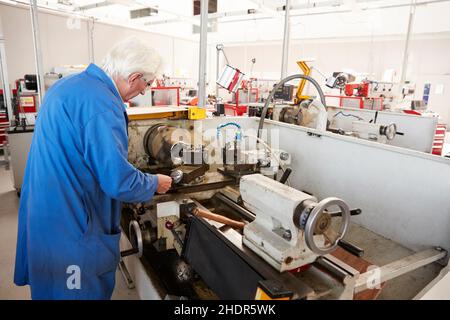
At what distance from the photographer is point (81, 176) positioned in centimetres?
94

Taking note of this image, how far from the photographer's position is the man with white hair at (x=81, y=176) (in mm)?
885

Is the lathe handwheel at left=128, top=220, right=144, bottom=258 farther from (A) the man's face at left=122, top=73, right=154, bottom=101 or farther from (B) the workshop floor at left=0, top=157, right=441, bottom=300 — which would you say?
(A) the man's face at left=122, top=73, right=154, bottom=101

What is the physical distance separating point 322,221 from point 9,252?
1980 millimetres

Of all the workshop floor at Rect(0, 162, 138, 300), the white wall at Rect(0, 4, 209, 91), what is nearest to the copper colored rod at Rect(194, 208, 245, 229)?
the workshop floor at Rect(0, 162, 138, 300)

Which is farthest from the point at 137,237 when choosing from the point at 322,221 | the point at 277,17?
the point at 277,17

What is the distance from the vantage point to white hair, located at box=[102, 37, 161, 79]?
96 cm

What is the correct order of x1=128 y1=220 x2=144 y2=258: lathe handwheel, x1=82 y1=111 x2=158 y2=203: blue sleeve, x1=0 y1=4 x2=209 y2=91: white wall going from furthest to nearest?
x1=0 y1=4 x2=209 y2=91: white wall → x1=128 y1=220 x2=144 y2=258: lathe handwheel → x1=82 y1=111 x2=158 y2=203: blue sleeve

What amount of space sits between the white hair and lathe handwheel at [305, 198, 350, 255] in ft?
2.27

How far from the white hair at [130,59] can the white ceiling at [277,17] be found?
10.0 feet

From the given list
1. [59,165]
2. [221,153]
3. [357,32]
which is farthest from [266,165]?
[357,32]

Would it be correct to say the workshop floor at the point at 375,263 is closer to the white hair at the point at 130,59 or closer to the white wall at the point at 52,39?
the white hair at the point at 130,59

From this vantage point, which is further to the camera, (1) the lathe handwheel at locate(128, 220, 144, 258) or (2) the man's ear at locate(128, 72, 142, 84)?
(1) the lathe handwheel at locate(128, 220, 144, 258)
